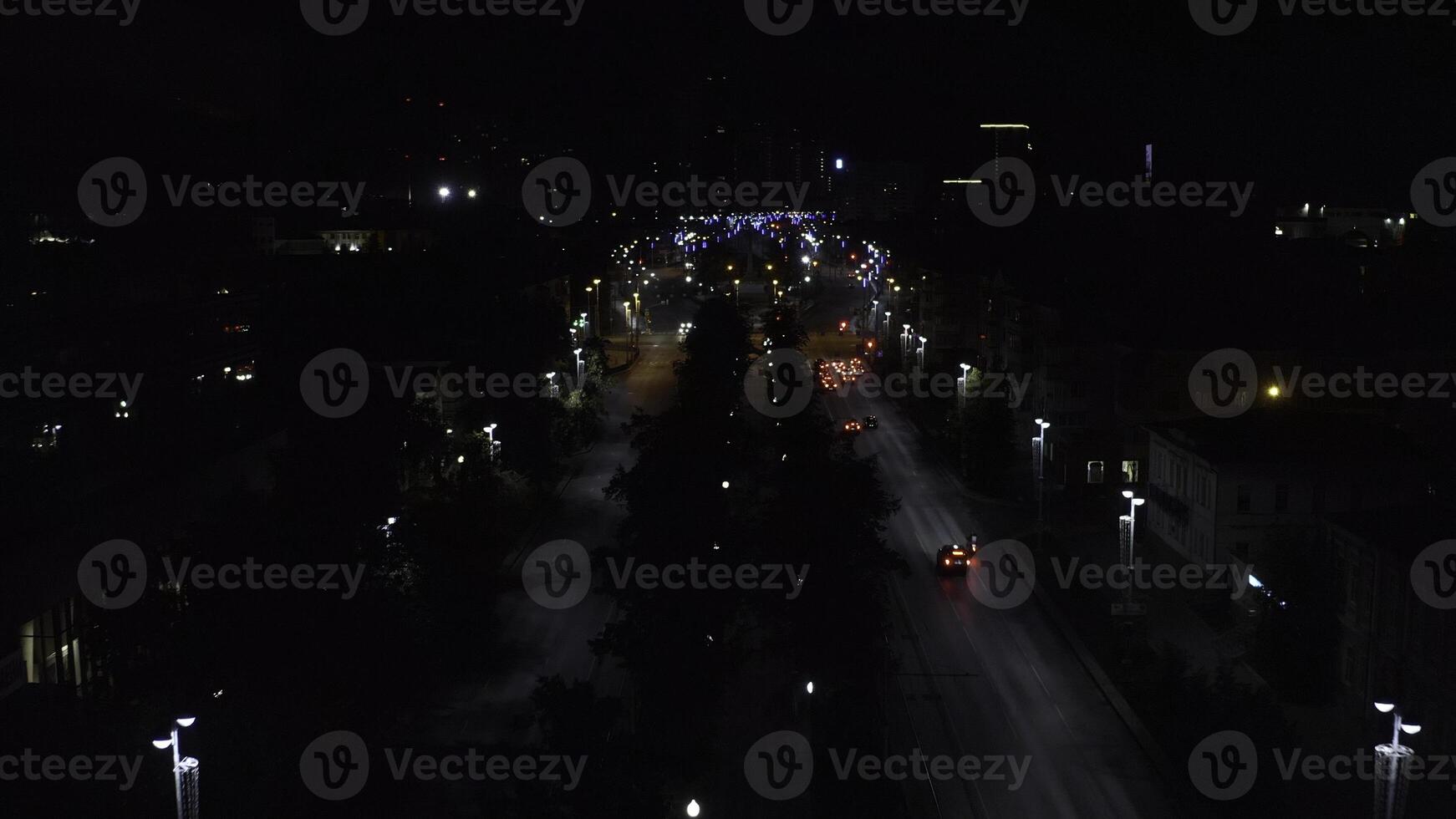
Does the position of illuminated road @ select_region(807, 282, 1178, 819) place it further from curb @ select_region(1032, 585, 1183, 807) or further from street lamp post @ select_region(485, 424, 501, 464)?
street lamp post @ select_region(485, 424, 501, 464)

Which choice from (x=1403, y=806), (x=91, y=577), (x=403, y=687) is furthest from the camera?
(x=91, y=577)

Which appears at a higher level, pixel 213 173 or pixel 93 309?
pixel 213 173

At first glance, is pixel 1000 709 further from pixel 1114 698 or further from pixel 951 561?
pixel 951 561

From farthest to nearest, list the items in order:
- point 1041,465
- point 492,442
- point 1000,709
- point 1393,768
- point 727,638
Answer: point 492,442 < point 1041,465 < point 727,638 < point 1000,709 < point 1393,768

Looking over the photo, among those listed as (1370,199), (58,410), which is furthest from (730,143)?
(58,410)

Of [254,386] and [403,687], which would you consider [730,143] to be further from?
[403,687]

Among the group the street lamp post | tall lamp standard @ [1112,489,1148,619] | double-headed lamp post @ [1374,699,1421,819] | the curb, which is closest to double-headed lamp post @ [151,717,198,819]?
the curb

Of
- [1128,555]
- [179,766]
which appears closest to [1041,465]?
[1128,555]
